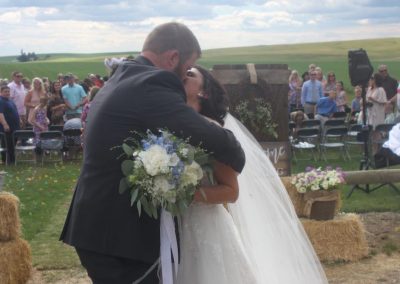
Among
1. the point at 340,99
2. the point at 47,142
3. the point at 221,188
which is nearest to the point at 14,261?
the point at 221,188

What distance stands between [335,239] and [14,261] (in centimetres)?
308

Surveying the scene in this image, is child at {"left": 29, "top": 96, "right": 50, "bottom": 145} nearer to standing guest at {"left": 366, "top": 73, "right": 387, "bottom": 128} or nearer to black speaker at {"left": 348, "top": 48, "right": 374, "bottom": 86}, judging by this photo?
black speaker at {"left": 348, "top": 48, "right": 374, "bottom": 86}

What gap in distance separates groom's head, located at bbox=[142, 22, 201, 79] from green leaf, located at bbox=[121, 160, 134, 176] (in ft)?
1.52

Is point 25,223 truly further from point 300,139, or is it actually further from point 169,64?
point 300,139

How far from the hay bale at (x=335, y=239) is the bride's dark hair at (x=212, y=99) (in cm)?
318

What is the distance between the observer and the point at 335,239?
6.48 meters

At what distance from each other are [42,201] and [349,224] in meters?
5.23

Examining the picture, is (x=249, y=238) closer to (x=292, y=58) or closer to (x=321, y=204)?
(x=321, y=204)

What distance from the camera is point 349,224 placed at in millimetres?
6523

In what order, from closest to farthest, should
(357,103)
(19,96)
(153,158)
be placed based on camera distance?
(153,158) < (19,96) < (357,103)

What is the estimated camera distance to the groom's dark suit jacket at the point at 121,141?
2793 mm

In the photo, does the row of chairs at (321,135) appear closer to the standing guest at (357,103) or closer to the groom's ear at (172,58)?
the standing guest at (357,103)

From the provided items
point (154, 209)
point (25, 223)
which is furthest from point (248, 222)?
point (25, 223)

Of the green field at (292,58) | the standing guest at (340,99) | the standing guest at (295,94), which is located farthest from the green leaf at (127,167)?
the green field at (292,58)
